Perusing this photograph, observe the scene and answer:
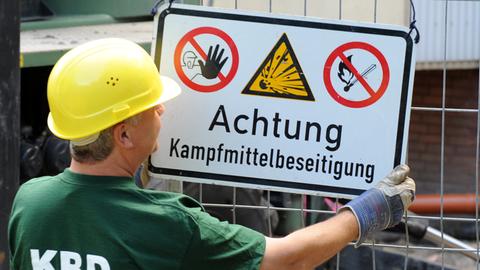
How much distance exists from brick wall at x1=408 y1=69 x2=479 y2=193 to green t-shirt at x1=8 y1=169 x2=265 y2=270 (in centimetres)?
572

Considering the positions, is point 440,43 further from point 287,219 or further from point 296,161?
point 296,161

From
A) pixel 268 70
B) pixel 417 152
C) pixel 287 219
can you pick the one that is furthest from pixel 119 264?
pixel 417 152

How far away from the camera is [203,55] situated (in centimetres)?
273

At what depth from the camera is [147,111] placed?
2.29 m

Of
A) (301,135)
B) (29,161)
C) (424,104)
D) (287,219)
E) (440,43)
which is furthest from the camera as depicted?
(424,104)

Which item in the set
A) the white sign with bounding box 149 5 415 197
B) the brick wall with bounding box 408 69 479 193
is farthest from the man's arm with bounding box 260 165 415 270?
the brick wall with bounding box 408 69 479 193

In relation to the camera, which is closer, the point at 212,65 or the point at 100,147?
the point at 100,147

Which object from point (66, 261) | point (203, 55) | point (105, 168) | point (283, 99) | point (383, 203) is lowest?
point (66, 261)

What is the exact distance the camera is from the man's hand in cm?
241

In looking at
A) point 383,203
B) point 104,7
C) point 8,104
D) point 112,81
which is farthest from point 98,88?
point 104,7

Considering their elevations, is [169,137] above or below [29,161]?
above

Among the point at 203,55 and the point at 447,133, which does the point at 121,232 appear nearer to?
the point at 203,55

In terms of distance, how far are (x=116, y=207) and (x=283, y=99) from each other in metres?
0.71

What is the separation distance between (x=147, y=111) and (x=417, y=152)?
19.6 feet
